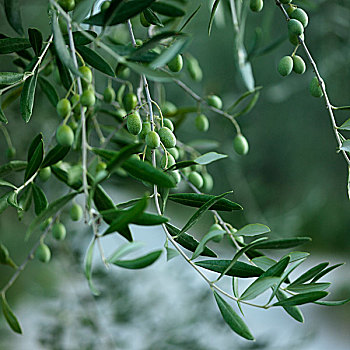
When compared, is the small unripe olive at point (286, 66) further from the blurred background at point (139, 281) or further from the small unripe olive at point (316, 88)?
the blurred background at point (139, 281)

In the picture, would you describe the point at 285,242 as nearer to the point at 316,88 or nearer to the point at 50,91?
the point at 316,88

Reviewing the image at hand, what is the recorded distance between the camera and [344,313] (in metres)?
2.29

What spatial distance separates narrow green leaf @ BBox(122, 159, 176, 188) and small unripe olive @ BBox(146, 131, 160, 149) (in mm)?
32

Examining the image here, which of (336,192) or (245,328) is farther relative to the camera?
(336,192)

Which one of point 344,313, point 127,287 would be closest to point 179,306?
point 127,287

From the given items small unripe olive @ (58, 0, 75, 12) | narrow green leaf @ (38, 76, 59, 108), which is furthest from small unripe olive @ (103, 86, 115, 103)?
small unripe olive @ (58, 0, 75, 12)

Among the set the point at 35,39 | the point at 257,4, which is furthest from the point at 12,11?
the point at 257,4

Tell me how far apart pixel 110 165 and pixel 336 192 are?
209cm

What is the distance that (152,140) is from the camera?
0.82ft

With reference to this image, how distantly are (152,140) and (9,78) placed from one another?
9 centimetres

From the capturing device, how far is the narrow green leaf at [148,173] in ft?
0.67

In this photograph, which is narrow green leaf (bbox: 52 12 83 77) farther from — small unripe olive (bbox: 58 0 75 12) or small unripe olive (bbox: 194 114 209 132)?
small unripe olive (bbox: 194 114 209 132)

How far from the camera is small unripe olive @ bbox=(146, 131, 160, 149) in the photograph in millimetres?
246

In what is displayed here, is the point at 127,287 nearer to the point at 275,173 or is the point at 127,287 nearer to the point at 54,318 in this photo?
the point at 54,318
